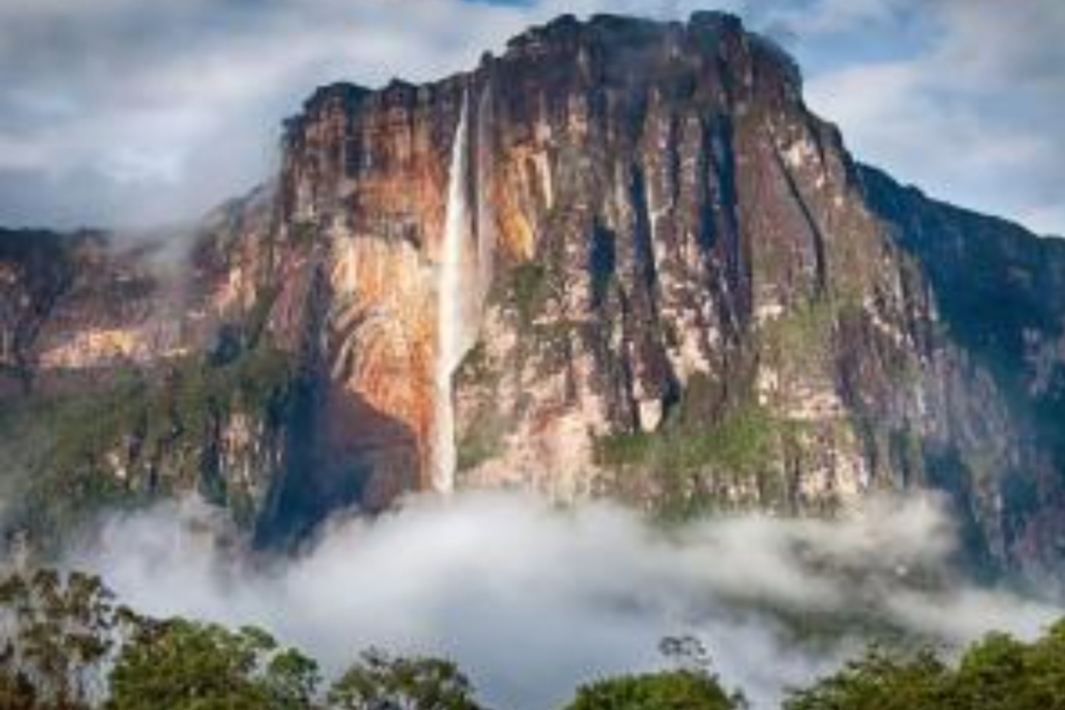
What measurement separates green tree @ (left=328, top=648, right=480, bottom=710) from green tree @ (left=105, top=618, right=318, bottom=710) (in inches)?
85.6

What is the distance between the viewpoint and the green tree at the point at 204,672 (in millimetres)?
125750

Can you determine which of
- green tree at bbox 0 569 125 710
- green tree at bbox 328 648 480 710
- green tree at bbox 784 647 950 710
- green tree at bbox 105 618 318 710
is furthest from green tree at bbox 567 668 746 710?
green tree at bbox 0 569 125 710

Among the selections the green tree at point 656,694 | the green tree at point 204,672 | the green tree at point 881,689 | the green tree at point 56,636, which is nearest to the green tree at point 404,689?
the green tree at point 204,672

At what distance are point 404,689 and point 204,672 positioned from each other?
11.9m

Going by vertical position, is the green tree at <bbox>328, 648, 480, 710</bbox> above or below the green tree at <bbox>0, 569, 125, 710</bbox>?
below

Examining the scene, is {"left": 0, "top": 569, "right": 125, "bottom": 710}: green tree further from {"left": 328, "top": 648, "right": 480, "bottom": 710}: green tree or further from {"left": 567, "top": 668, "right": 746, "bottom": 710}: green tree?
{"left": 567, "top": 668, "right": 746, "bottom": 710}: green tree

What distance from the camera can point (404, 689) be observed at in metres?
132

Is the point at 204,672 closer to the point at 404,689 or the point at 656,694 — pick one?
the point at 404,689

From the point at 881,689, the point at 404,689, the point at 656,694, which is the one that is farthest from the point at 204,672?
the point at 881,689

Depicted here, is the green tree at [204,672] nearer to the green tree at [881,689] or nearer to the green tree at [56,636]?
the green tree at [56,636]

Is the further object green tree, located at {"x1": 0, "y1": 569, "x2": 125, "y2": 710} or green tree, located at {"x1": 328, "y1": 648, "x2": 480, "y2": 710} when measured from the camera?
green tree, located at {"x1": 328, "y1": 648, "x2": 480, "y2": 710}

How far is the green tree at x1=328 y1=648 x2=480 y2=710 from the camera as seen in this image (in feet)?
434

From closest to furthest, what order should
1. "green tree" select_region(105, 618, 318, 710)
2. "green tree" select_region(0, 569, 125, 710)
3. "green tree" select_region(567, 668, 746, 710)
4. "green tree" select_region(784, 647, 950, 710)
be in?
"green tree" select_region(784, 647, 950, 710) < "green tree" select_region(105, 618, 318, 710) < "green tree" select_region(0, 569, 125, 710) < "green tree" select_region(567, 668, 746, 710)

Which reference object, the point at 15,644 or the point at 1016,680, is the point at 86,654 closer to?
the point at 15,644
